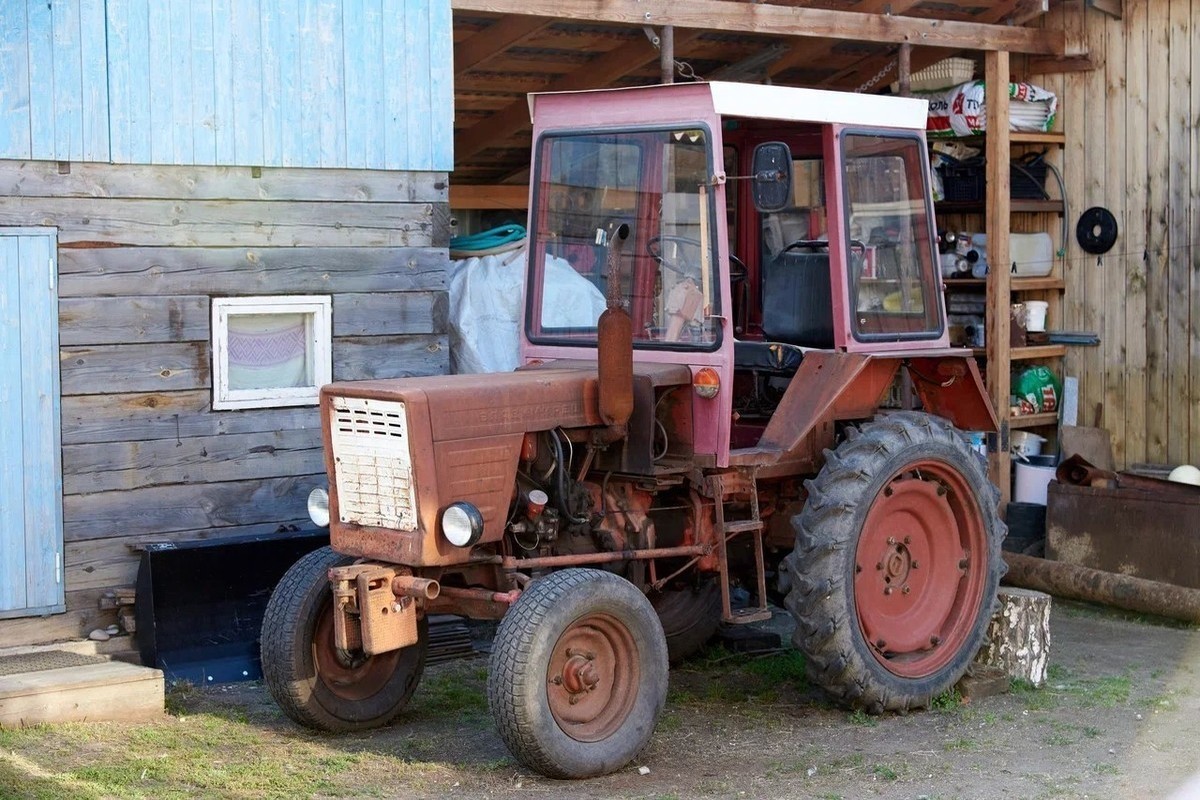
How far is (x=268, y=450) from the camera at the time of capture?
7.13 metres

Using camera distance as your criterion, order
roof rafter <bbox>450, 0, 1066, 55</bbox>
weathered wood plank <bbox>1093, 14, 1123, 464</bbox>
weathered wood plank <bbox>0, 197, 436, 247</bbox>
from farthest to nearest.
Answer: weathered wood plank <bbox>1093, 14, 1123, 464</bbox>
roof rafter <bbox>450, 0, 1066, 55</bbox>
weathered wood plank <bbox>0, 197, 436, 247</bbox>

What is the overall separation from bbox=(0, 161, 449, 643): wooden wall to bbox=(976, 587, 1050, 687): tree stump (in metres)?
3.01

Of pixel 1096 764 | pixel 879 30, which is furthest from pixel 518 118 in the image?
pixel 1096 764

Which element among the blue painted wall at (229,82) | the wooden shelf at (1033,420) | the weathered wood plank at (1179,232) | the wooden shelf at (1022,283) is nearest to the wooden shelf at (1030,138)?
the weathered wood plank at (1179,232)

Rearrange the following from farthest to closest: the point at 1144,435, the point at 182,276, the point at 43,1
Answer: the point at 1144,435 < the point at 182,276 < the point at 43,1

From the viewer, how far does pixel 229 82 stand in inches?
271

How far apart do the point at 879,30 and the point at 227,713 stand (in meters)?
5.43

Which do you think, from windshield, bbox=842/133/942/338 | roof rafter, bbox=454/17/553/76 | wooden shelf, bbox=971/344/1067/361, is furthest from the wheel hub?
wooden shelf, bbox=971/344/1067/361

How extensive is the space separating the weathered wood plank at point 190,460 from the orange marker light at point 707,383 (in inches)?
88.7

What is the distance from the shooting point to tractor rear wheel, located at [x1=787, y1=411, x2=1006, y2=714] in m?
5.76

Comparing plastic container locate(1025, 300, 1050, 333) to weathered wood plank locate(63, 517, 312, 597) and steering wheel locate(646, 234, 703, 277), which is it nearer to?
steering wheel locate(646, 234, 703, 277)

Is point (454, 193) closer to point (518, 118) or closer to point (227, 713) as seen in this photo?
point (518, 118)

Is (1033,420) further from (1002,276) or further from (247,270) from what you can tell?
(247,270)

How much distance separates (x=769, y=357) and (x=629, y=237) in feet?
2.61
